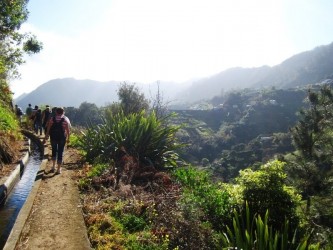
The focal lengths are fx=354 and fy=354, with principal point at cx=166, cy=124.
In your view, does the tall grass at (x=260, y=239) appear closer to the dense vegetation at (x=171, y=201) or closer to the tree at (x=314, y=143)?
the dense vegetation at (x=171, y=201)

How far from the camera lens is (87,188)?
8211mm

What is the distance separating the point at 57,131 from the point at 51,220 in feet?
12.0

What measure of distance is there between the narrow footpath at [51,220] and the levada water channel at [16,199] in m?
0.48

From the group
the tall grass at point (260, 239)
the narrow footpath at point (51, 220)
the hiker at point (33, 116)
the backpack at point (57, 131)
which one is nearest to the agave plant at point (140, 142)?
the backpack at point (57, 131)

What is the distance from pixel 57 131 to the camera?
31.2 ft

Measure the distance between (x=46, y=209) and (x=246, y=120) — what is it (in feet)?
401

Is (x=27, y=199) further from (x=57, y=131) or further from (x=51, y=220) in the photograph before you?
(x=57, y=131)

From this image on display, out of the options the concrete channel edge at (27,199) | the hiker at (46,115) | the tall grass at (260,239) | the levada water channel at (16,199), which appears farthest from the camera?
the hiker at (46,115)

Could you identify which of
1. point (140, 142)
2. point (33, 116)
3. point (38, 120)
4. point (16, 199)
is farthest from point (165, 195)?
point (33, 116)

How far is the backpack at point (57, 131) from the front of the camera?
951cm

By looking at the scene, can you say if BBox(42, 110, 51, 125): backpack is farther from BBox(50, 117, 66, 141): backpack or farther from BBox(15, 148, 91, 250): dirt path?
BBox(15, 148, 91, 250): dirt path


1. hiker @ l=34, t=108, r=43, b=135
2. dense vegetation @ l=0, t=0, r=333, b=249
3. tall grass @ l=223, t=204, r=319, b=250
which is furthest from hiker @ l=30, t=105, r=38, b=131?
tall grass @ l=223, t=204, r=319, b=250

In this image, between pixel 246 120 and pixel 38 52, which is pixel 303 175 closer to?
pixel 38 52

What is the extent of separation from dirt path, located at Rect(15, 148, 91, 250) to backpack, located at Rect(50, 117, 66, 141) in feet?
3.88
